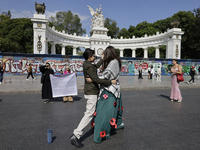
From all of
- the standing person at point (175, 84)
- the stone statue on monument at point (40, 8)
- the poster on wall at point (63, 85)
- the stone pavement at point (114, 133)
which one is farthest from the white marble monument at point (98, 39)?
the stone pavement at point (114, 133)

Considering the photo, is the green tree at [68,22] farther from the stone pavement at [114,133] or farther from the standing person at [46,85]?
the stone pavement at [114,133]

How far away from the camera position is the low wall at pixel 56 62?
20.0m

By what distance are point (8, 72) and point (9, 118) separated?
1791 cm

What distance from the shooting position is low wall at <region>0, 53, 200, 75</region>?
20016 millimetres

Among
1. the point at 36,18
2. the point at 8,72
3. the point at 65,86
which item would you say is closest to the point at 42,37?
the point at 36,18

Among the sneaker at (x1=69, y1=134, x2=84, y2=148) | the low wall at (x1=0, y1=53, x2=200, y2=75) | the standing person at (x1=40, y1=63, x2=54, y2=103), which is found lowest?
the sneaker at (x1=69, y1=134, x2=84, y2=148)

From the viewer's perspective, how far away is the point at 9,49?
41062 mm

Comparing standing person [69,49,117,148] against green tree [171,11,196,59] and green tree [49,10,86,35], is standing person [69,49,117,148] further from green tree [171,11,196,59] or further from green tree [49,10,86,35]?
green tree [49,10,86,35]

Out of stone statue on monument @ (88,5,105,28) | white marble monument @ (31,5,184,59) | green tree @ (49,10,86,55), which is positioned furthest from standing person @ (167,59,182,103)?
green tree @ (49,10,86,55)

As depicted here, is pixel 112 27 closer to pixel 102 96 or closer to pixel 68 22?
pixel 68 22

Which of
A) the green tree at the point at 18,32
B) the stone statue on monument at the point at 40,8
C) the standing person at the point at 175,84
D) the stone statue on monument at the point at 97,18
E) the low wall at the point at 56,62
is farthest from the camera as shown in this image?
the green tree at the point at 18,32

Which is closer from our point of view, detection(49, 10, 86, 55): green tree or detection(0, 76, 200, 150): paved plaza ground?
detection(0, 76, 200, 150): paved plaza ground

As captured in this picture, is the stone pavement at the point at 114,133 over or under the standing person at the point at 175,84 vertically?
under

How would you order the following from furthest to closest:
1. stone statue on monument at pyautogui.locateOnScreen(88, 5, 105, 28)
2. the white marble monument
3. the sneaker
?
stone statue on monument at pyautogui.locateOnScreen(88, 5, 105, 28), the white marble monument, the sneaker
